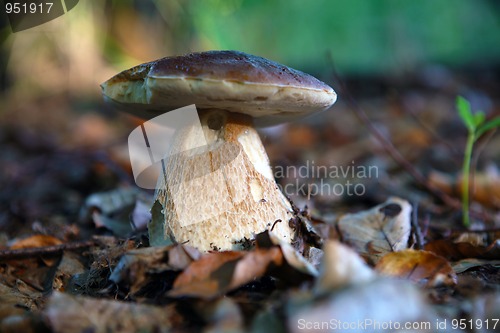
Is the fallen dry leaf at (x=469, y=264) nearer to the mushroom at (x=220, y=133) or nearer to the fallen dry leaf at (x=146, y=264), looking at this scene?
the mushroom at (x=220, y=133)

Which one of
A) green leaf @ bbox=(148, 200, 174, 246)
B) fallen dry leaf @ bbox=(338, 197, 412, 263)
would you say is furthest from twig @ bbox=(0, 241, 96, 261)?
fallen dry leaf @ bbox=(338, 197, 412, 263)

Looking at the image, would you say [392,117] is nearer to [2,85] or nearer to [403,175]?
[403,175]

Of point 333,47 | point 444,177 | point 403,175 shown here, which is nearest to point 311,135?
point 403,175

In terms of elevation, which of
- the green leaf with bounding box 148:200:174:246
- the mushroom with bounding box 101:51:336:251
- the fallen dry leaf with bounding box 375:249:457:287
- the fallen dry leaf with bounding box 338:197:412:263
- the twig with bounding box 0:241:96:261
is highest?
the mushroom with bounding box 101:51:336:251

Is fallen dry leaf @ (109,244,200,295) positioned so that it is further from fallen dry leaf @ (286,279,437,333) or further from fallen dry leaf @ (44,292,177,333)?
fallen dry leaf @ (286,279,437,333)

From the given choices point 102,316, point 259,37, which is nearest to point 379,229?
point 102,316

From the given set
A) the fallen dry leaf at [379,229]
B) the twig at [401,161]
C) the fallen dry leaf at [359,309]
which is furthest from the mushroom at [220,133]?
the twig at [401,161]

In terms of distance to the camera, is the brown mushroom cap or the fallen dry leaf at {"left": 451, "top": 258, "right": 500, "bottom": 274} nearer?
the brown mushroom cap
